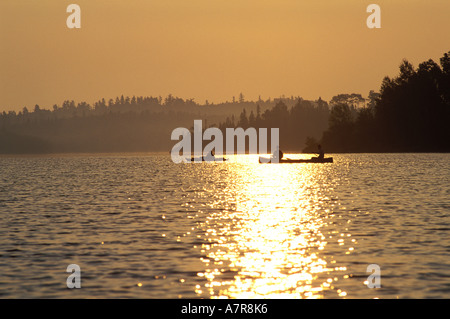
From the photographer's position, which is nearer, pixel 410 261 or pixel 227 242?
pixel 410 261

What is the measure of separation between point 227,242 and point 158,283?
10.2 m

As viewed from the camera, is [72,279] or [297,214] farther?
[297,214]

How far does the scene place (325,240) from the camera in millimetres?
34938
